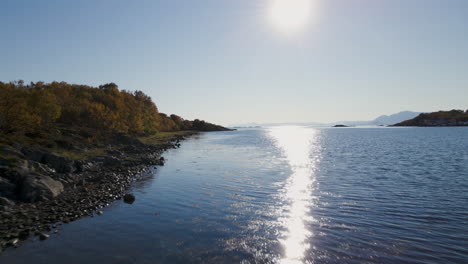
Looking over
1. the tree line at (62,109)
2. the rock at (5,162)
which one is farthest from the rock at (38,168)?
the tree line at (62,109)

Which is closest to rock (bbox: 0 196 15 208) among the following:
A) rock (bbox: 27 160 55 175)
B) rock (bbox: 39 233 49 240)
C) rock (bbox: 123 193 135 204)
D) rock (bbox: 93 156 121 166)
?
rock (bbox: 39 233 49 240)

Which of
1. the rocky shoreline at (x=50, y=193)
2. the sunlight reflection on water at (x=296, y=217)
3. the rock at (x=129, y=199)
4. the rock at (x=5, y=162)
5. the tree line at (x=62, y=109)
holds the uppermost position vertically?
the tree line at (x=62, y=109)

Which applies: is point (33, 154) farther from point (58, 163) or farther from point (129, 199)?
point (129, 199)

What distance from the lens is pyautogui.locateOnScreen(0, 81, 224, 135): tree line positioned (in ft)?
122

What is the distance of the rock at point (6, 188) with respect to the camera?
1820 cm

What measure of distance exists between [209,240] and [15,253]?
27.8 ft

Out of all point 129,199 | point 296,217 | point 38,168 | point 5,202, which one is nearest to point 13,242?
point 5,202

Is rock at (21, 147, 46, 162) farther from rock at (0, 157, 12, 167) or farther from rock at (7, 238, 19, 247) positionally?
rock at (7, 238, 19, 247)

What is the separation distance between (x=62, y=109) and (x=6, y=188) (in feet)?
166

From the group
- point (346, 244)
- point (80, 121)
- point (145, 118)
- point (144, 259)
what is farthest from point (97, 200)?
point (145, 118)

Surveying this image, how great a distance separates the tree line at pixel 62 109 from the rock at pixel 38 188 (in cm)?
2179

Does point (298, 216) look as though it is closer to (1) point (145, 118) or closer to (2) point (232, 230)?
(2) point (232, 230)

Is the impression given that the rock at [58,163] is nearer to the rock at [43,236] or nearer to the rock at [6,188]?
the rock at [6,188]

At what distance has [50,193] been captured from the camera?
63.7 ft
